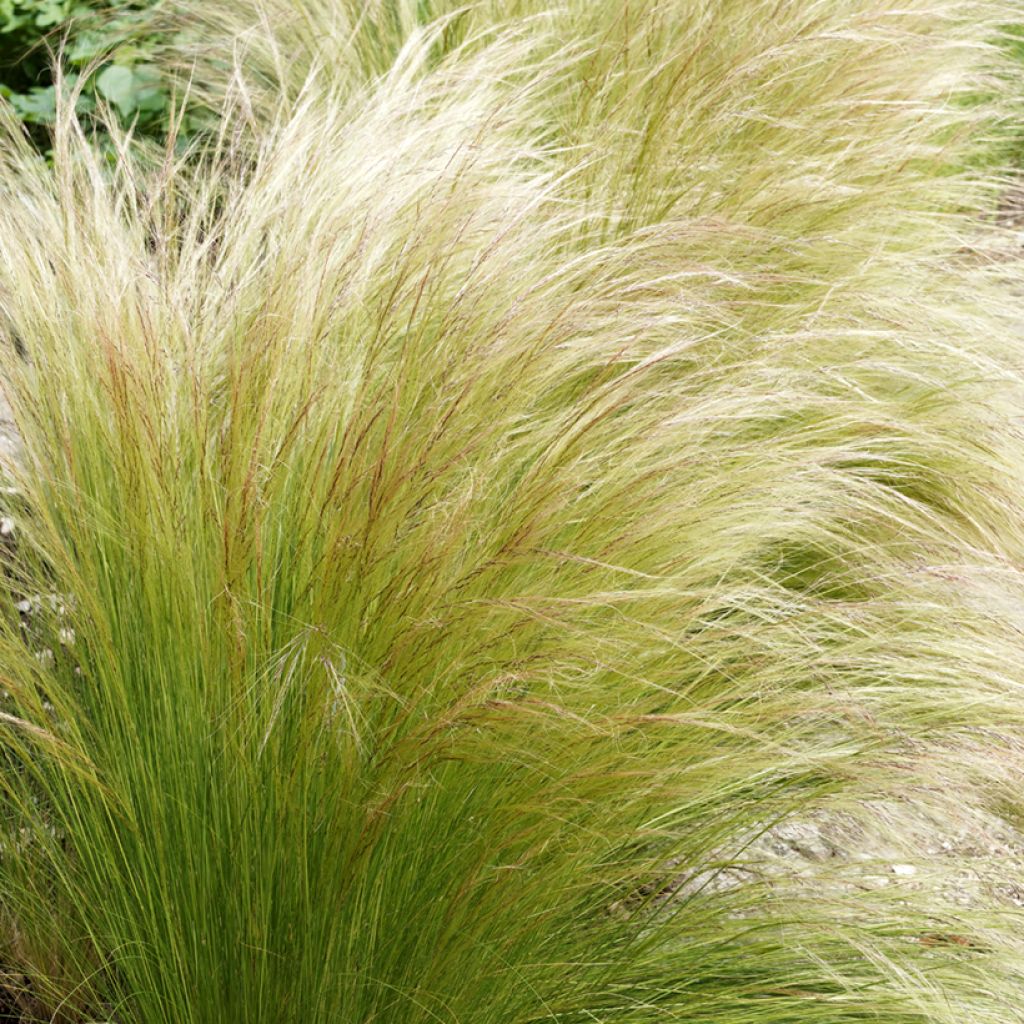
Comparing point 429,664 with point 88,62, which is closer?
point 429,664

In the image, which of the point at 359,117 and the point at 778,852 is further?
the point at 359,117

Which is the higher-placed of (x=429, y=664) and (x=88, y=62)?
(x=88, y=62)

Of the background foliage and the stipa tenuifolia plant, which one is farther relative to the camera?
the background foliage

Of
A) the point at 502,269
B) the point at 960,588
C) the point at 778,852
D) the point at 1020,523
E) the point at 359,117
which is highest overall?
the point at 359,117

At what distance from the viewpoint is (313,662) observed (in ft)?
4.60

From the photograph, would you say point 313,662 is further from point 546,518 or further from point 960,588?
point 960,588

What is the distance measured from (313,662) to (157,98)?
2753mm

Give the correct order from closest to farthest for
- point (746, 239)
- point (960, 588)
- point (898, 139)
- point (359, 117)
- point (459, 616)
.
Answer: point (459, 616)
point (960, 588)
point (359, 117)
point (746, 239)
point (898, 139)

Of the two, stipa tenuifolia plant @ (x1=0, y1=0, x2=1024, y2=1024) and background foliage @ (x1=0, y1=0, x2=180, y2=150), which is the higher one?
background foliage @ (x1=0, y1=0, x2=180, y2=150)

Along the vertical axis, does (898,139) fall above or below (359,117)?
below

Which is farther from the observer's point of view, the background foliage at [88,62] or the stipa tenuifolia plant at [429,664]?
the background foliage at [88,62]

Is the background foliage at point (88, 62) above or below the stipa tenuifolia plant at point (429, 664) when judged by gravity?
above

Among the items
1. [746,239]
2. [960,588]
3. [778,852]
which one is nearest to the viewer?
[960,588]

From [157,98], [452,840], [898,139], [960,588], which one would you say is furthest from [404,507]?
[157,98]
